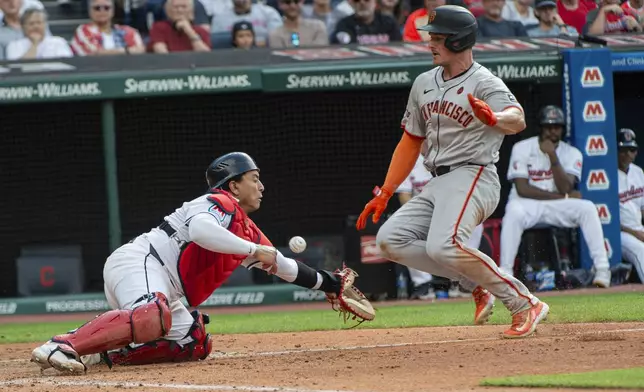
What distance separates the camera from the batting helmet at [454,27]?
5.93m

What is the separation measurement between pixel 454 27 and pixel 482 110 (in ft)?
2.24

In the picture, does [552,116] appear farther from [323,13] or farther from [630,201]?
[323,13]

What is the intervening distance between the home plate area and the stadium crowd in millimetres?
4693

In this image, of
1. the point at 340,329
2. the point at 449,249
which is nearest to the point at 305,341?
the point at 340,329

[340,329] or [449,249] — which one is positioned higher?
[449,249]

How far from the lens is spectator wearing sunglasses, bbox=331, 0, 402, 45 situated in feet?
37.0

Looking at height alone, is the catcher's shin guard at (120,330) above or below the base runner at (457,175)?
below

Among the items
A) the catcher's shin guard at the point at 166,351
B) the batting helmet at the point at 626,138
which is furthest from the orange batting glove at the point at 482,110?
the batting helmet at the point at 626,138

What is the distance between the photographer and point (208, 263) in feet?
18.6

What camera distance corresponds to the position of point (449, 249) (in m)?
5.84

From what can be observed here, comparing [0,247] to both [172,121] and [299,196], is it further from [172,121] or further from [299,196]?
[299,196]

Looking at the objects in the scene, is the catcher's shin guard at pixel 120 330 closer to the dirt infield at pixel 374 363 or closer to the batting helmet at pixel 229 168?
the dirt infield at pixel 374 363

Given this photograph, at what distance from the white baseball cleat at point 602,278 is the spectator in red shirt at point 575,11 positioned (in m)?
2.89

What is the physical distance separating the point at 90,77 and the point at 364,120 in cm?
284
